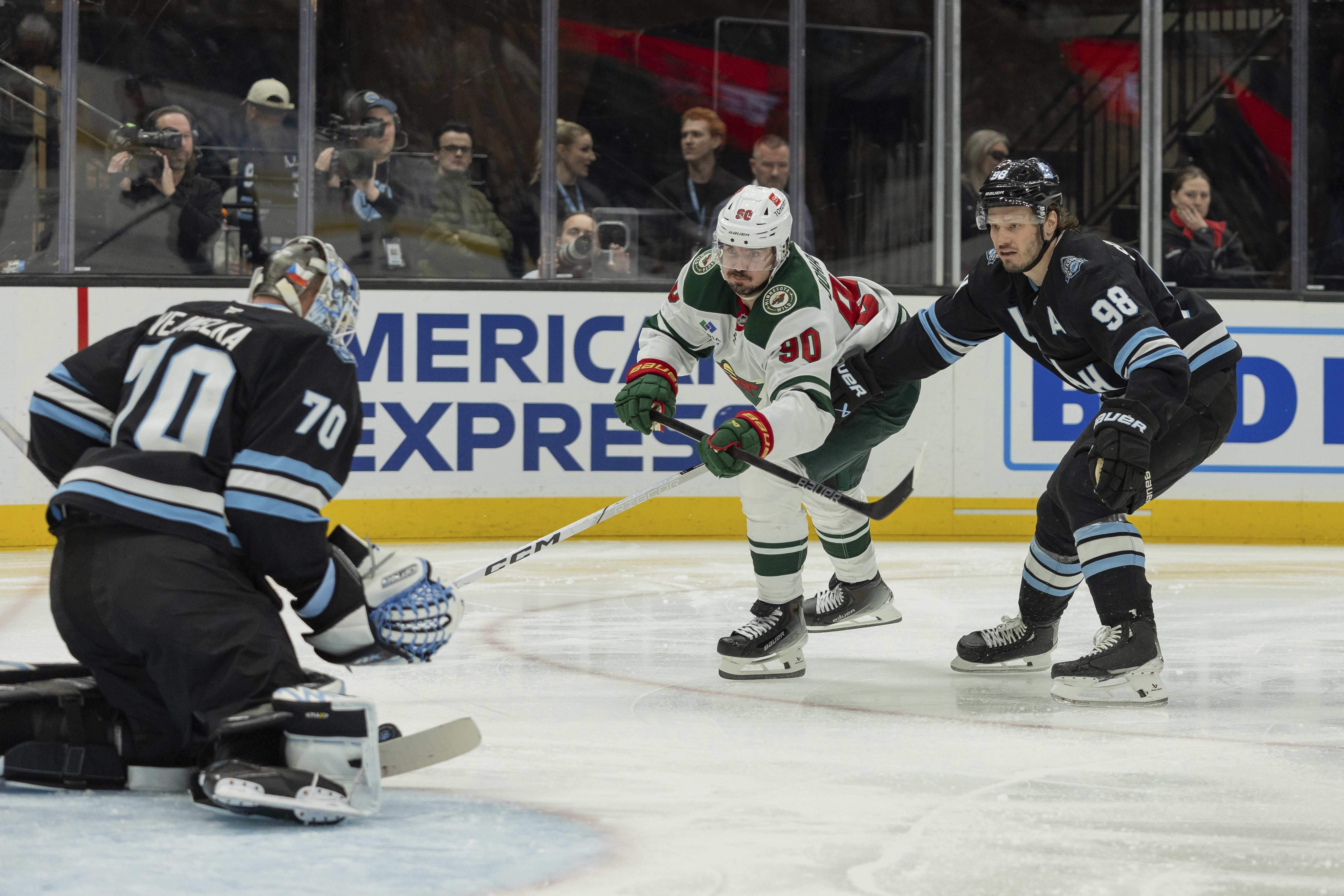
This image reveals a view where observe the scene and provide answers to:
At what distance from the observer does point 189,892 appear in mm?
1617

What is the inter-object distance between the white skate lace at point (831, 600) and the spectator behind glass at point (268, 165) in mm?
2821

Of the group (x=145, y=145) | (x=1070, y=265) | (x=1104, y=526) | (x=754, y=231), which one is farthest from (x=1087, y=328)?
(x=145, y=145)

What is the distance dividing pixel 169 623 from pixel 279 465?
25 centimetres

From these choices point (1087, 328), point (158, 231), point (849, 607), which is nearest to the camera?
point (1087, 328)

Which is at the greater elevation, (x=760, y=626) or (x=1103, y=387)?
(x=1103, y=387)

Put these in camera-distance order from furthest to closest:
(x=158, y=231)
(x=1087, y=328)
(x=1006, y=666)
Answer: (x=158, y=231), (x=1006, y=666), (x=1087, y=328)

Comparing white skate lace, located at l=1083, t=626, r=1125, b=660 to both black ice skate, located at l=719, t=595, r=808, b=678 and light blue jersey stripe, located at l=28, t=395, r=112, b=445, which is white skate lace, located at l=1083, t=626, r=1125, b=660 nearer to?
black ice skate, located at l=719, t=595, r=808, b=678

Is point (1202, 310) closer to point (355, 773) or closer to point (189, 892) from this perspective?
point (355, 773)

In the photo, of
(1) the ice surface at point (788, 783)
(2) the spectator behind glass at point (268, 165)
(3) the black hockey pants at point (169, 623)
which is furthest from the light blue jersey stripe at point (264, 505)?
(2) the spectator behind glass at point (268, 165)

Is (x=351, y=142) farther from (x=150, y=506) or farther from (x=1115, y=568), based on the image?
(x=150, y=506)

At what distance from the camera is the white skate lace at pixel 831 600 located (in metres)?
3.63

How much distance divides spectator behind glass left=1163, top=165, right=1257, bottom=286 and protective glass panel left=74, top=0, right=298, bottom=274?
341 cm

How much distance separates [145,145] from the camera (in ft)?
17.8

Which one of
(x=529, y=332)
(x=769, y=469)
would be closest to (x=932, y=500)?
(x=529, y=332)
